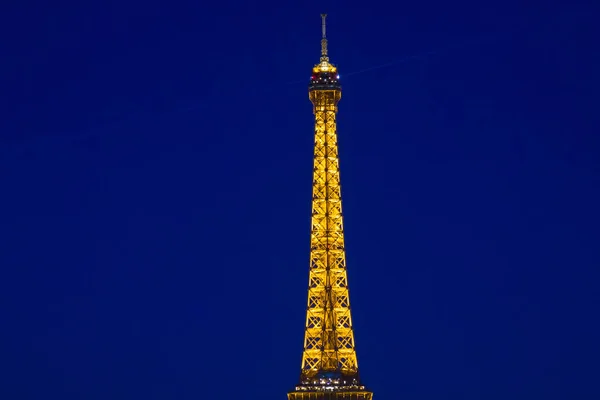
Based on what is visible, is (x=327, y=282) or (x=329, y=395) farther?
(x=327, y=282)

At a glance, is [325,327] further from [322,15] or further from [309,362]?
[322,15]

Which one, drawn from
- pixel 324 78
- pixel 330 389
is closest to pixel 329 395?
pixel 330 389

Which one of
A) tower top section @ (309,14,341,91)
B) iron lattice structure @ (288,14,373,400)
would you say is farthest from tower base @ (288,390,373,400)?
tower top section @ (309,14,341,91)

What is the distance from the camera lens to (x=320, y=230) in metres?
163

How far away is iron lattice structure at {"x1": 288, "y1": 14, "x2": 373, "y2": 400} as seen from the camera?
15762 centimetres

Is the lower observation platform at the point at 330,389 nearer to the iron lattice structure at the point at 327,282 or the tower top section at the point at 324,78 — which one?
the iron lattice structure at the point at 327,282

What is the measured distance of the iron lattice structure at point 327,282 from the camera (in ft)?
517

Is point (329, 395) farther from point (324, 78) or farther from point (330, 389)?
point (324, 78)

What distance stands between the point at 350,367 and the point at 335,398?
13.0 ft

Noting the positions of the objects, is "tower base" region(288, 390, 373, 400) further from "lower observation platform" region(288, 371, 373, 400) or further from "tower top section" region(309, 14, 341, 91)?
"tower top section" region(309, 14, 341, 91)

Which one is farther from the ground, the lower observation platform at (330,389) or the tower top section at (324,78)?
the tower top section at (324,78)

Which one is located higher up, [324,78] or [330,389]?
[324,78]

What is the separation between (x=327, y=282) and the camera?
161 m

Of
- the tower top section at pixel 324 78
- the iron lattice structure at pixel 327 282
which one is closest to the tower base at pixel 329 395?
the iron lattice structure at pixel 327 282
